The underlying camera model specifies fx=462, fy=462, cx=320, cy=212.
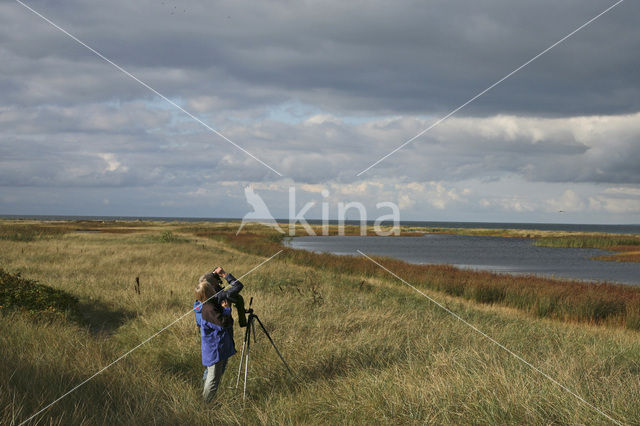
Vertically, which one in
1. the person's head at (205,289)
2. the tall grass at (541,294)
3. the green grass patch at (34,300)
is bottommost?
the tall grass at (541,294)

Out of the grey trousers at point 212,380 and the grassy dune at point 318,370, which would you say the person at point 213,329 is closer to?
the grey trousers at point 212,380

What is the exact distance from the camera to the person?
5824mm

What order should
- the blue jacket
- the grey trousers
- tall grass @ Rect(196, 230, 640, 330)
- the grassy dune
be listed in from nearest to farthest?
the grassy dune
the blue jacket
the grey trousers
tall grass @ Rect(196, 230, 640, 330)

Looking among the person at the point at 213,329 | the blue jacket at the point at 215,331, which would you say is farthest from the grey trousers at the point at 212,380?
the blue jacket at the point at 215,331

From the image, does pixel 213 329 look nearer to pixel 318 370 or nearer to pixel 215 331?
pixel 215 331

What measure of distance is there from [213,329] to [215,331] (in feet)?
0.22

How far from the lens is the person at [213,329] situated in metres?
5.82

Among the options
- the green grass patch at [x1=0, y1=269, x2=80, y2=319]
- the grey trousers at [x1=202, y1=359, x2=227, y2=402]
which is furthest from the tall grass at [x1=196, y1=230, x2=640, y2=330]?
the green grass patch at [x1=0, y1=269, x2=80, y2=319]

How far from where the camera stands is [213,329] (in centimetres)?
601

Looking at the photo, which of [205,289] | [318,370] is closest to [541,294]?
[318,370]

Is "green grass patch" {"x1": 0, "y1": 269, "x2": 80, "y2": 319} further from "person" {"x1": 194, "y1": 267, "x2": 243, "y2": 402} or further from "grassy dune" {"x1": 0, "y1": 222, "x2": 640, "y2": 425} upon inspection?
"person" {"x1": 194, "y1": 267, "x2": 243, "y2": 402}

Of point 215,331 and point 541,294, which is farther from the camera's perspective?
point 541,294

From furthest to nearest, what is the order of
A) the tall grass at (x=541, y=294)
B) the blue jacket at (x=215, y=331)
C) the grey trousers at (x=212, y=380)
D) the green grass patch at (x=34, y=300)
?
the tall grass at (x=541, y=294)
the green grass patch at (x=34, y=300)
the grey trousers at (x=212, y=380)
the blue jacket at (x=215, y=331)

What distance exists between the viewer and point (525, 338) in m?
9.30
